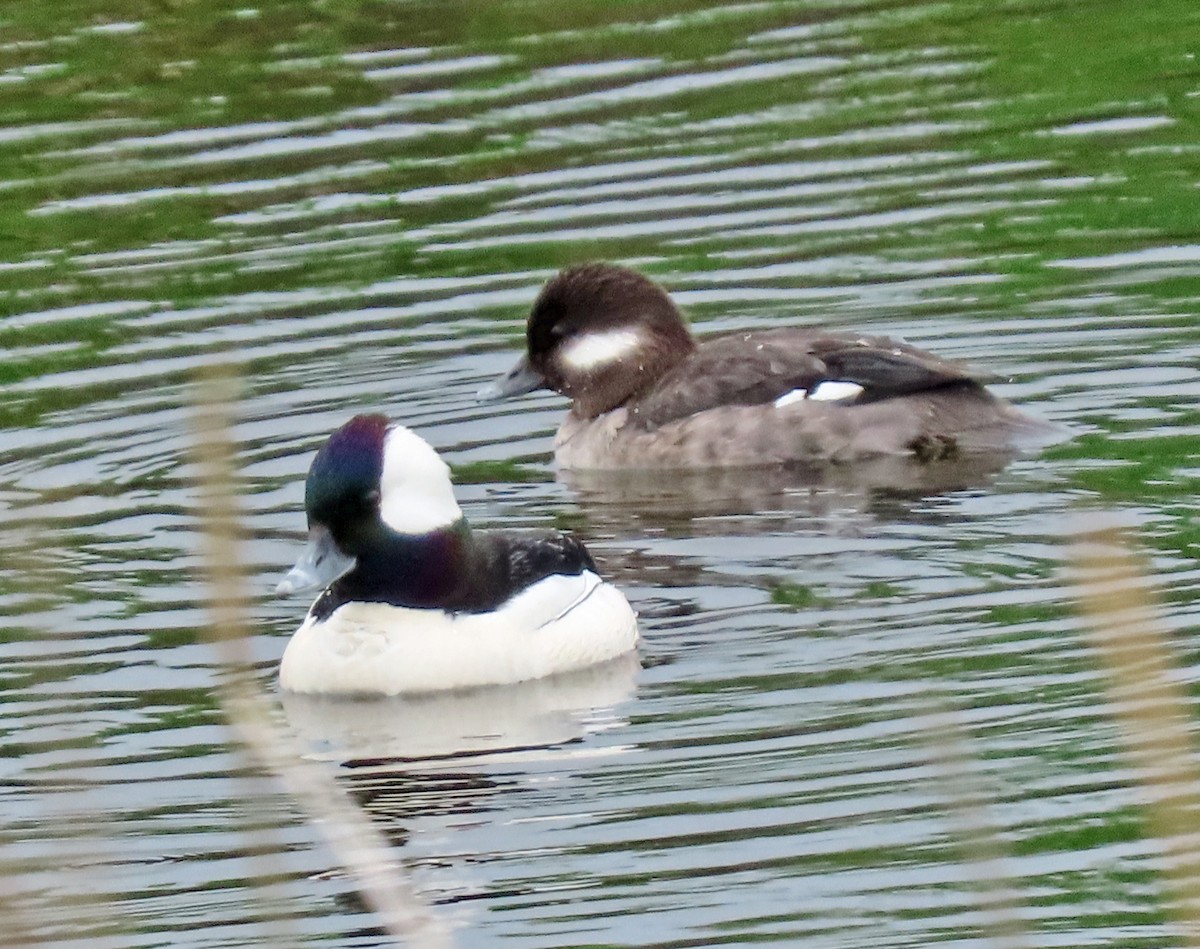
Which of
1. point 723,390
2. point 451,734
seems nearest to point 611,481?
point 723,390

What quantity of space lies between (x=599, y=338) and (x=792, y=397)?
43.0 inches

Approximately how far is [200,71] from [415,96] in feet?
5.12

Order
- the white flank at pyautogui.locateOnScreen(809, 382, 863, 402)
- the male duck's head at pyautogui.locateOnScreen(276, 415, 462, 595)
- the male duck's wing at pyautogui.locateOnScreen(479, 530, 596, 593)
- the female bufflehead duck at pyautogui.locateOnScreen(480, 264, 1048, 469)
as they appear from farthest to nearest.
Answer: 1. the white flank at pyautogui.locateOnScreen(809, 382, 863, 402)
2. the female bufflehead duck at pyautogui.locateOnScreen(480, 264, 1048, 469)
3. the male duck's wing at pyautogui.locateOnScreen(479, 530, 596, 593)
4. the male duck's head at pyautogui.locateOnScreen(276, 415, 462, 595)

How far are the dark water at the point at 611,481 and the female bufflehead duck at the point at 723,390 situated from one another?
324 mm

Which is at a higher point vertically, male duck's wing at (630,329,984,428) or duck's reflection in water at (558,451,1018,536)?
male duck's wing at (630,329,984,428)

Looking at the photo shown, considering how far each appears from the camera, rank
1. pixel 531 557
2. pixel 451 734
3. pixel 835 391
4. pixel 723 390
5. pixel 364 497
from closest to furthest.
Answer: pixel 451 734 → pixel 364 497 → pixel 531 557 → pixel 835 391 → pixel 723 390

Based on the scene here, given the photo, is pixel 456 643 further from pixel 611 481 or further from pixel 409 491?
pixel 611 481

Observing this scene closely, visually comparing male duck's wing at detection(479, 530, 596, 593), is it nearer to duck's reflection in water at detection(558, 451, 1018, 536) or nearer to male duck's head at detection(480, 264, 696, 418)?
duck's reflection in water at detection(558, 451, 1018, 536)

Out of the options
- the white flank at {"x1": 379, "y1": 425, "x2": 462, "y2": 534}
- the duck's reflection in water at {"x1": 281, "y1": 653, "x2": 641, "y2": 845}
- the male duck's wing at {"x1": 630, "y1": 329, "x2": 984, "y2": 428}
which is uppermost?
the white flank at {"x1": 379, "y1": 425, "x2": 462, "y2": 534}

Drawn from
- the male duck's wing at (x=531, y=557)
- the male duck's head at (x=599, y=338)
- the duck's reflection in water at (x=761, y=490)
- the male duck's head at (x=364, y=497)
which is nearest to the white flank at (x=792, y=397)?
the duck's reflection in water at (x=761, y=490)

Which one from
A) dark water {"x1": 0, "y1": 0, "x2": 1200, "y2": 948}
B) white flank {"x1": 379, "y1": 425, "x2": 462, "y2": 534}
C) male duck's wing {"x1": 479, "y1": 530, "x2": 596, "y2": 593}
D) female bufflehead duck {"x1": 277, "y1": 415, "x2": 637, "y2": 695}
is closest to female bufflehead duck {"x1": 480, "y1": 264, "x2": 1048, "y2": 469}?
dark water {"x1": 0, "y1": 0, "x2": 1200, "y2": 948}

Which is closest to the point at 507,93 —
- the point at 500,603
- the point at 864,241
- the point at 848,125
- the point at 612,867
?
the point at 848,125

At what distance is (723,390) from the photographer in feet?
41.8

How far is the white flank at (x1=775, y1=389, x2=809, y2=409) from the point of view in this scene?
12.6 metres
